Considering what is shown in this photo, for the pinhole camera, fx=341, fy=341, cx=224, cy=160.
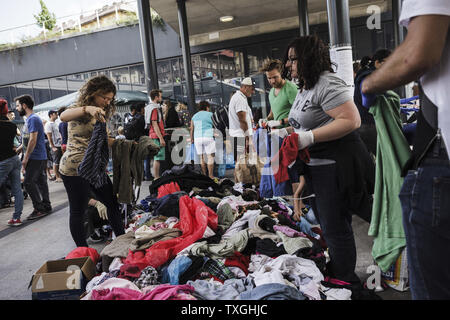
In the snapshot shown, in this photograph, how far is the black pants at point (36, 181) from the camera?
5961 mm

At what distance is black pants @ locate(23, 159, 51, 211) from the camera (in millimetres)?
5961

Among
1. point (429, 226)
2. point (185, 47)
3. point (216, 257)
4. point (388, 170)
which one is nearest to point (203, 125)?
point (185, 47)

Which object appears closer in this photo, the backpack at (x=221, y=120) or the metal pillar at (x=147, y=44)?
the backpack at (x=221, y=120)

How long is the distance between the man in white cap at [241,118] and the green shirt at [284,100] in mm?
1340

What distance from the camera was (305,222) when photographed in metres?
3.87

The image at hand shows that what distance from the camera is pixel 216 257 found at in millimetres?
3105

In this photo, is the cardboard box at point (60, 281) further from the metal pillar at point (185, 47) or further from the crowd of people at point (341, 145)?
the metal pillar at point (185, 47)

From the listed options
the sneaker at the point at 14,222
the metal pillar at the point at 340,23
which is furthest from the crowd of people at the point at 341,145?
the metal pillar at the point at 340,23

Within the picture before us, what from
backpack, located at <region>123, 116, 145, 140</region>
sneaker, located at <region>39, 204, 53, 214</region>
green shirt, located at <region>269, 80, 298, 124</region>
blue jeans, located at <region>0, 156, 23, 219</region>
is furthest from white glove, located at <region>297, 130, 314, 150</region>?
backpack, located at <region>123, 116, 145, 140</region>

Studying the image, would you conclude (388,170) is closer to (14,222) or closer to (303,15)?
(14,222)
